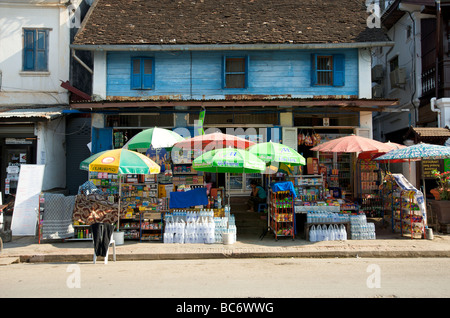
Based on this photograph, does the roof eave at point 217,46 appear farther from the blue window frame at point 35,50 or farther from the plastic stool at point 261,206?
the plastic stool at point 261,206

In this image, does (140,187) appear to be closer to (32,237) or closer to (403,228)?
(32,237)

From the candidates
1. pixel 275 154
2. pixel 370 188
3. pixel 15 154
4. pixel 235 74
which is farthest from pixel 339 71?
pixel 15 154

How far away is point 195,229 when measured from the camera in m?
9.81

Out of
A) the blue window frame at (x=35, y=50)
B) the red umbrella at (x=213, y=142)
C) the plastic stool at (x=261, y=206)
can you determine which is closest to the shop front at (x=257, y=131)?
the plastic stool at (x=261, y=206)

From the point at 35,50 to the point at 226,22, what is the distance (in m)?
8.16

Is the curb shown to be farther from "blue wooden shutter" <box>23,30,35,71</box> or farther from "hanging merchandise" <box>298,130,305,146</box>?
"blue wooden shutter" <box>23,30,35,71</box>

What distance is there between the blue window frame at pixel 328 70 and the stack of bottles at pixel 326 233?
20.6 ft

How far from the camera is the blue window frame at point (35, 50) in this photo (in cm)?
1468

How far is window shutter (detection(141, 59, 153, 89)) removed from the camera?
13.8 meters

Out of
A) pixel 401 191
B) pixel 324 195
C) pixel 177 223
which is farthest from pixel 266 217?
pixel 401 191

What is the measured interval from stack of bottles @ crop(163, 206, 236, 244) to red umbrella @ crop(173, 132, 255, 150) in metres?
2.08

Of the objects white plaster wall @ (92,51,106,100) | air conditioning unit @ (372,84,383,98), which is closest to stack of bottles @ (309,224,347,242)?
white plaster wall @ (92,51,106,100)

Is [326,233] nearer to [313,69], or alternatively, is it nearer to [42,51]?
[313,69]

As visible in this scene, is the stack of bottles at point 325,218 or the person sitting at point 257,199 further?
the person sitting at point 257,199
